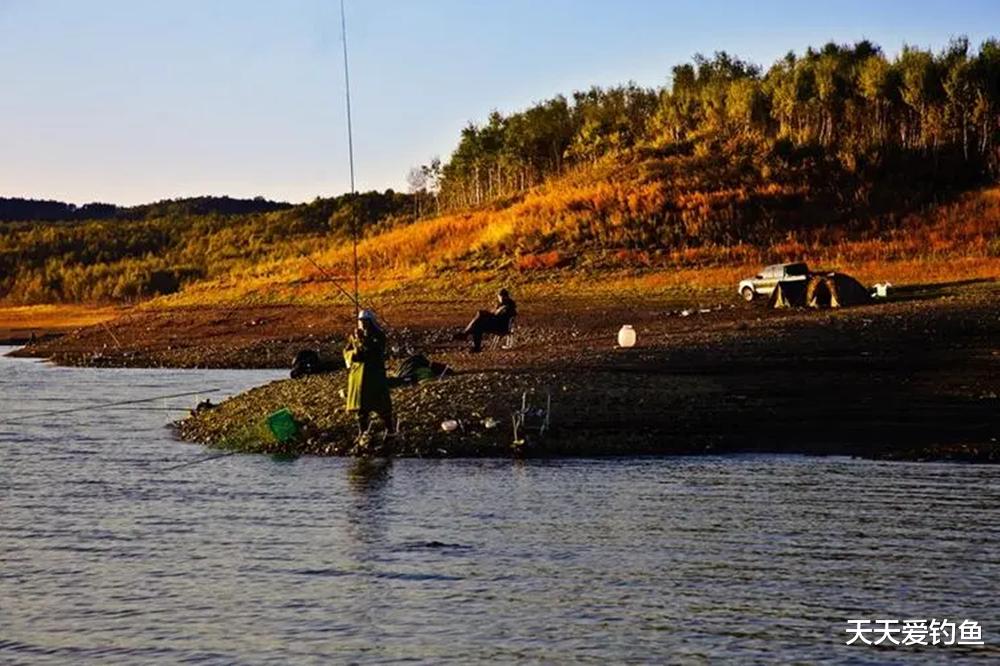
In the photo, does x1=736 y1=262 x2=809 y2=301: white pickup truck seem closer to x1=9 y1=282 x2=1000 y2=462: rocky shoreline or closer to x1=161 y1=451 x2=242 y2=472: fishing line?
x1=9 y1=282 x2=1000 y2=462: rocky shoreline

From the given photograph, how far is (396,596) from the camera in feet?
42.1

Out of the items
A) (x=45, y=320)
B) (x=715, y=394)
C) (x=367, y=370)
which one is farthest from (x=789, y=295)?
(x=45, y=320)

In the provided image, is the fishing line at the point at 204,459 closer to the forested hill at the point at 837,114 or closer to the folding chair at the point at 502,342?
the folding chair at the point at 502,342

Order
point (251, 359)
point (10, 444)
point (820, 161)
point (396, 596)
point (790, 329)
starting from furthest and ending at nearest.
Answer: point (820, 161) < point (251, 359) < point (790, 329) < point (10, 444) < point (396, 596)

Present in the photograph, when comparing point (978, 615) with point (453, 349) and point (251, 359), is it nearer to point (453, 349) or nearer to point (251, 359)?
point (453, 349)

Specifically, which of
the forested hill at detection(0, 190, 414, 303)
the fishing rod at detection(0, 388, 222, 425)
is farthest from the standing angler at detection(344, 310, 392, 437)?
the forested hill at detection(0, 190, 414, 303)

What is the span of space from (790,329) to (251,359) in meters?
16.2

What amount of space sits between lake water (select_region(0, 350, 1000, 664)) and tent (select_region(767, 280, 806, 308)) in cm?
1905

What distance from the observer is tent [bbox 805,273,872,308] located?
3684 cm

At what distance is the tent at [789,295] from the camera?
38125 mm

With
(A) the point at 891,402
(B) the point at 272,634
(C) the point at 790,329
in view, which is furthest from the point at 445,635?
(C) the point at 790,329

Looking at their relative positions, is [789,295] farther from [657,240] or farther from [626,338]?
[657,240]

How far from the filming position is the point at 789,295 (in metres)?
38.6

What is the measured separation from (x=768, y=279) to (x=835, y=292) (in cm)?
504
